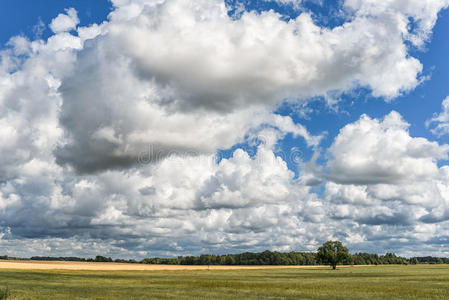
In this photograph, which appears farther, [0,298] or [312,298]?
[312,298]

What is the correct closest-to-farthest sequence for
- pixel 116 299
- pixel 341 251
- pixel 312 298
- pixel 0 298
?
pixel 0 298, pixel 116 299, pixel 312 298, pixel 341 251

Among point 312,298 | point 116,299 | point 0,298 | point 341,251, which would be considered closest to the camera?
point 0,298

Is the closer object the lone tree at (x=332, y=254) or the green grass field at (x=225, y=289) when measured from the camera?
the green grass field at (x=225, y=289)

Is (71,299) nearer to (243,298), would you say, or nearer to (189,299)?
(189,299)

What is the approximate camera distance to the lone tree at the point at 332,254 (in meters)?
161

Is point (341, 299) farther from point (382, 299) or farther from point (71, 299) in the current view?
point (71, 299)

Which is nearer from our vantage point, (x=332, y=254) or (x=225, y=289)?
(x=225, y=289)

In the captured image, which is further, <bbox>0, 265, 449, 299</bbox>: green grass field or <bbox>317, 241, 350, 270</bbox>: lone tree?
<bbox>317, 241, 350, 270</bbox>: lone tree

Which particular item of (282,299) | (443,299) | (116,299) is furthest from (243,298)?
(443,299)

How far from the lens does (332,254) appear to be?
161375 millimetres

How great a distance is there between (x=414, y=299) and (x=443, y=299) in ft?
8.96

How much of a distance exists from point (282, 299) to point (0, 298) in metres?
26.8

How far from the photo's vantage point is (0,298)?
36.6 metres

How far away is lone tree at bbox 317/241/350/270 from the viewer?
161 metres
